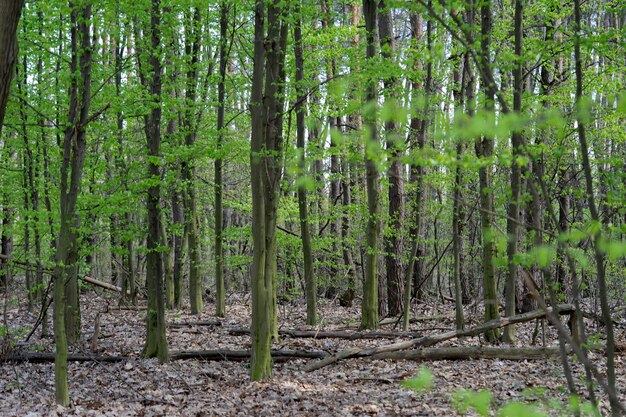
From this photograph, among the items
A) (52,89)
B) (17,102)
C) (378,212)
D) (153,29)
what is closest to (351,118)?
(378,212)

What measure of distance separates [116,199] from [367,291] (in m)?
5.77

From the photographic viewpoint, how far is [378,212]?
39.4 ft

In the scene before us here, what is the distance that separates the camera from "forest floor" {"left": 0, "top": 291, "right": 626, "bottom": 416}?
6.80 m

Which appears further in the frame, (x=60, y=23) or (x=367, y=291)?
(x=367, y=291)

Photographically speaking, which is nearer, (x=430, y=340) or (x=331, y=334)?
(x=430, y=340)

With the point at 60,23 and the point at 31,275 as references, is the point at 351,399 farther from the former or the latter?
the point at 31,275

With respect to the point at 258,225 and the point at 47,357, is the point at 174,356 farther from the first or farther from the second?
the point at 258,225

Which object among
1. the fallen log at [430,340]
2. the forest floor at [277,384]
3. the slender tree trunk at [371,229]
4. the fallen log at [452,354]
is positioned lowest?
the forest floor at [277,384]

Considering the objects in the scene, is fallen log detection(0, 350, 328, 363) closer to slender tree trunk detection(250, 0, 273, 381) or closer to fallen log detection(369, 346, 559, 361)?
fallen log detection(369, 346, 559, 361)

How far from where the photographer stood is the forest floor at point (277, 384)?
680 centimetres

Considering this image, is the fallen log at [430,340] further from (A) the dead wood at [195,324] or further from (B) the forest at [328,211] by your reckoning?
(A) the dead wood at [195,324]

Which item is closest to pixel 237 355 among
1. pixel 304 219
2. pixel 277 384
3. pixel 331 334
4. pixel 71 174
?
pixel 277 384

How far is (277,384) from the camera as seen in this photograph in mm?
7957

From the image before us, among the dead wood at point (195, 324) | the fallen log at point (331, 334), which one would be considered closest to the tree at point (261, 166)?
the fallen log at point (331, 334)
